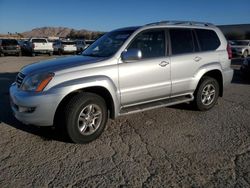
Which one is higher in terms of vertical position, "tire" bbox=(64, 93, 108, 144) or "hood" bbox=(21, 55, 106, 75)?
"hood" bbox=(21, 55, 106, 75)

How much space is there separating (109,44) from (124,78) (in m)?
0.92

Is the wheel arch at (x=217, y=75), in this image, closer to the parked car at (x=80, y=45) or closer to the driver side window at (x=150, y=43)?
the driver side window at (x=150, y=43)

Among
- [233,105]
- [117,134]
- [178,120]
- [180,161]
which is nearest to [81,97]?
[117,134]

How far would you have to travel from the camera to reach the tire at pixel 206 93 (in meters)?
6.18

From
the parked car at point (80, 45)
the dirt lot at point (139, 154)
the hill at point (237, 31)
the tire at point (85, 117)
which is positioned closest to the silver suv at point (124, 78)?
the tire at point (85, 117)

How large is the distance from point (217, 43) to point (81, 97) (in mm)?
3492

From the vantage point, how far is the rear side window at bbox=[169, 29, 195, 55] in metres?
5.70

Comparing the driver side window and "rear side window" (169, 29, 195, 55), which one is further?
"rear side window" (169, 29, 195, 55)

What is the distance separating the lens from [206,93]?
6355 millimetres

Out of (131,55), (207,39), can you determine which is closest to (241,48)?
(207,39)

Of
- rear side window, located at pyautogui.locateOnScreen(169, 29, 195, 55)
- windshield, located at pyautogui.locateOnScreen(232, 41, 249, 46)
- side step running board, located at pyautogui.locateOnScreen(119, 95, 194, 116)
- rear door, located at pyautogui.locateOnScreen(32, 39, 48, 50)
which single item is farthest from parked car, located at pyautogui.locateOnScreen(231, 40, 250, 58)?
side step running board, located at pyautogui.locateOnScreen(119, 95, 194, 116)

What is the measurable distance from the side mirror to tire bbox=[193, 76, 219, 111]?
1875 millimetres

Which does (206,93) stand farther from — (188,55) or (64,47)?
(64,47)

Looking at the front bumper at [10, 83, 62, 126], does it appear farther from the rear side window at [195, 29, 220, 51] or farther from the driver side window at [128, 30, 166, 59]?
the rear side window at [195, 29, 220, 51]
